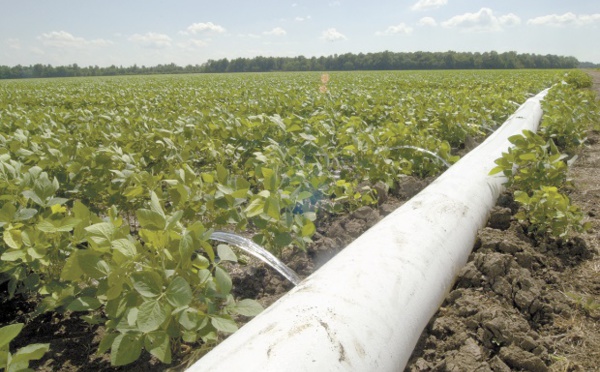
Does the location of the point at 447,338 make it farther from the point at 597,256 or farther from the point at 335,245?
the point at 597,256

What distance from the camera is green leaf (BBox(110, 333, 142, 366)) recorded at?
119 cm

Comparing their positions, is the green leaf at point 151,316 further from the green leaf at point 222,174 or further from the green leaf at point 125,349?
the green leaf at point 222,174

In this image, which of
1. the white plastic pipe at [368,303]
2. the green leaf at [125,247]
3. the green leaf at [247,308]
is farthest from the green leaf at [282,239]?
the green leaf at [125,247]

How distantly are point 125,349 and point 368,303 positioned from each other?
27.7 inches

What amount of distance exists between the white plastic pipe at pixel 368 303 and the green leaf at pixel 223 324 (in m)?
0.08

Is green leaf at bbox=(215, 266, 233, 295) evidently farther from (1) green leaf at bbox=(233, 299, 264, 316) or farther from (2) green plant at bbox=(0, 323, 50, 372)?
(2) green plant at bbox=(0, 323, 50, 372)

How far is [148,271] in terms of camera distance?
3.91 feet

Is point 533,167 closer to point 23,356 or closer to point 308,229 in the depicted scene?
point 308,229

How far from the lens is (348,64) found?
224ft

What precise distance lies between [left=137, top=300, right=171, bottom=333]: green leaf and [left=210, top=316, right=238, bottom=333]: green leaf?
0.53 ft

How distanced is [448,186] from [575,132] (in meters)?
3.07

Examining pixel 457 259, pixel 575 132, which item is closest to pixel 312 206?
pixel 457 259

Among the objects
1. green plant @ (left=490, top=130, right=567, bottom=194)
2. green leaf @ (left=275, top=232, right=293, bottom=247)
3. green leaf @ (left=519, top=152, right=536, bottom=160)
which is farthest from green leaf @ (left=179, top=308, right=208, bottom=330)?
green leaf @ (left=519, top=152, right=536, bottom=160)

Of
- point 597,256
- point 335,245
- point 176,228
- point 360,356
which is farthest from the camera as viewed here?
point 335,245
